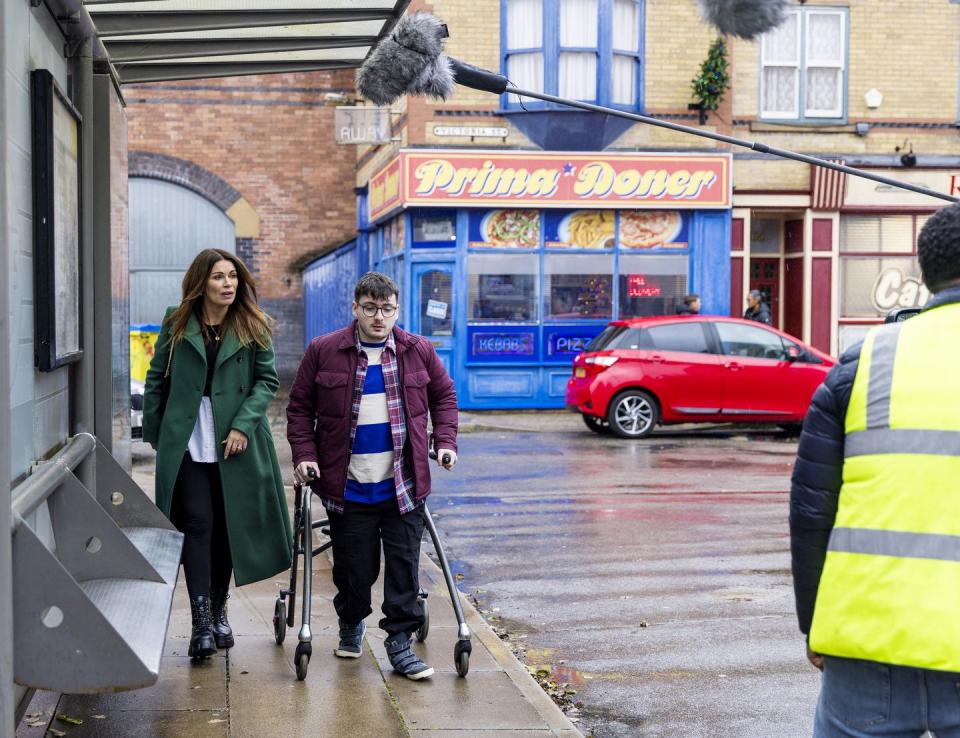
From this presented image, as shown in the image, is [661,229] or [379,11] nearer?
Answer: [379,11]

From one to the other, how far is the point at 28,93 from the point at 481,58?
17.5m

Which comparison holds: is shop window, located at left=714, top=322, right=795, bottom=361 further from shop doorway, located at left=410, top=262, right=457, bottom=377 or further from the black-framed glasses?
the black-framed glasses

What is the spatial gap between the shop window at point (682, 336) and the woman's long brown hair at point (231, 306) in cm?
1156

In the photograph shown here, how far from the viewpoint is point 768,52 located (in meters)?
22.3

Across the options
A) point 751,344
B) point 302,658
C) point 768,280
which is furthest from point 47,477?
point 768,280

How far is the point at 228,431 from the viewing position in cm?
620

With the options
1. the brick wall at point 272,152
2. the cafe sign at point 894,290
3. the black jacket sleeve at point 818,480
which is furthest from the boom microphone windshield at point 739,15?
the brick wall at point 272,152

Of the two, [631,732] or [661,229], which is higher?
[661,229]

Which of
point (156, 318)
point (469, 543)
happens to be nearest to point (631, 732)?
point (469, 543)

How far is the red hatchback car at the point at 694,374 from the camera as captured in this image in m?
17.4

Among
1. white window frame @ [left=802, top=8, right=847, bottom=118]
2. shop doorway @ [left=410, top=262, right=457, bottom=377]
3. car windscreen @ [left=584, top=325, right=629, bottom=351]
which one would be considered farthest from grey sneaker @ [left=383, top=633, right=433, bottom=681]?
white window frame @ [left=802, top=8, right=847, bottom=118]

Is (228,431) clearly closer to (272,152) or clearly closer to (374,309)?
(374,309)

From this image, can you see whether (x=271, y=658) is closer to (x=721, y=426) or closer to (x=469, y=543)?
(x=469, y=543)

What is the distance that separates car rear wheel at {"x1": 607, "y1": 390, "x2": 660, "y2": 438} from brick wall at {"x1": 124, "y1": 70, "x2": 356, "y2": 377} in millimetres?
13432
